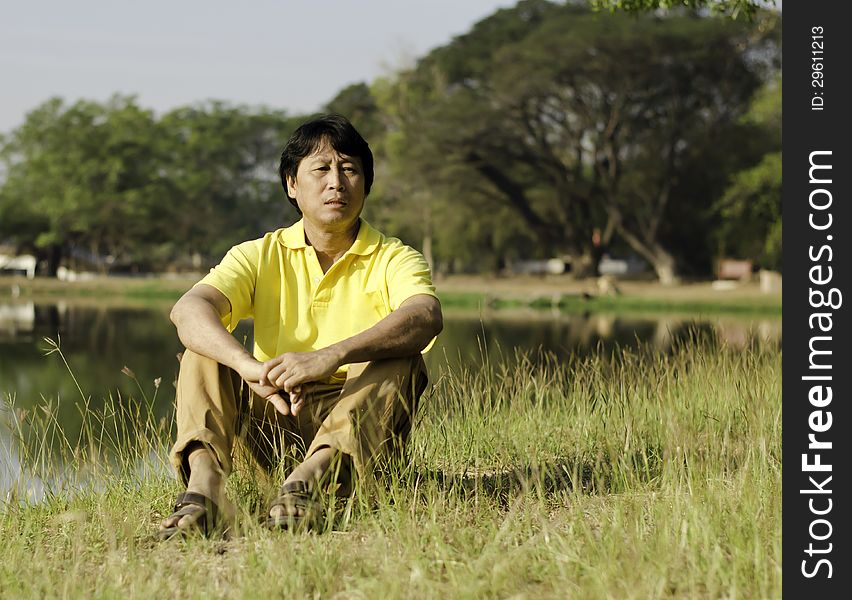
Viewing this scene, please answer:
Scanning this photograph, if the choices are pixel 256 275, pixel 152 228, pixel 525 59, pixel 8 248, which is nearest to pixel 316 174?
pixel 256 275

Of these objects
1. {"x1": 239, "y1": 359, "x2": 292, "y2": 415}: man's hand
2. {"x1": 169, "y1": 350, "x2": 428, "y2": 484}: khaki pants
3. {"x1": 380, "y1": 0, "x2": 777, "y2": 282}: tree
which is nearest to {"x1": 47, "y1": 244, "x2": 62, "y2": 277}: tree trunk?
{"x1": 380, "y1": 0, "x2": 777, "y2": 282}: tree

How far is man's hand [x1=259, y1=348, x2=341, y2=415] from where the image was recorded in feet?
9.25

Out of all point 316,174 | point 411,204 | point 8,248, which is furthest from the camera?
point 8,248

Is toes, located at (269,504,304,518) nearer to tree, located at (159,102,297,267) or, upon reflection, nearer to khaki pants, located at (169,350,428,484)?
khaki pants, located at (169,350,428,484)

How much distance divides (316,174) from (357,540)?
1.10 meters

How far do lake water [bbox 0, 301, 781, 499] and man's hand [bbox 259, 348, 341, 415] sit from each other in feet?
4.91

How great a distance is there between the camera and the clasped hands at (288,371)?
2.81 m

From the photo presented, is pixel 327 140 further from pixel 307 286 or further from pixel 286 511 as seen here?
pixel 286 511

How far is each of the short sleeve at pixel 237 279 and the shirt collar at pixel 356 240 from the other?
11 centimetres

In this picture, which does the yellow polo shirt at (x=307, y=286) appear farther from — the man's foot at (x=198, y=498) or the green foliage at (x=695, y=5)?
the green foliage at (x=695, y=5)

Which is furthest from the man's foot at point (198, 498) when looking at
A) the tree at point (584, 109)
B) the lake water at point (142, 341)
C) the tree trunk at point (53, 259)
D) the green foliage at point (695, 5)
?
the tree trunk at point (53, 259)

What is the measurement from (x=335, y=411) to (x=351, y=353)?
0.55ft
